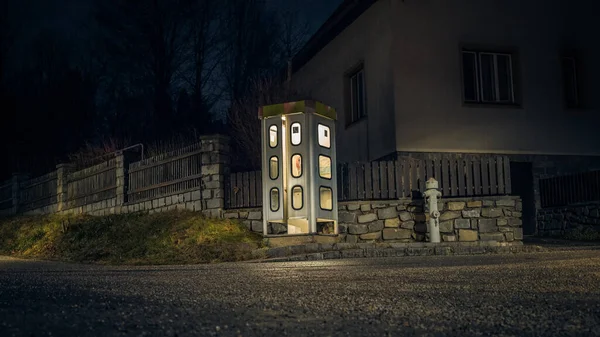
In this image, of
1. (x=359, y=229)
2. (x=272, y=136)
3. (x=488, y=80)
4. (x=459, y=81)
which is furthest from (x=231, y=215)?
(x=488, y=80)

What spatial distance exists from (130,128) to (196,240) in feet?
69.9

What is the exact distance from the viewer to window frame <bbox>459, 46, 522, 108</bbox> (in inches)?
679

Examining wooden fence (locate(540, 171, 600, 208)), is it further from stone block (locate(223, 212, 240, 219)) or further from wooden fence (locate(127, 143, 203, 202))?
wooden fence (locate(127, 143, 203, 202))

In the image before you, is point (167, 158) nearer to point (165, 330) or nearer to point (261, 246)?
point (261, 246)

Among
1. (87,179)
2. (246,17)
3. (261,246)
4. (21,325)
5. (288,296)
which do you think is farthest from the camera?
(246,17)

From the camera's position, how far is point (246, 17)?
31.8m

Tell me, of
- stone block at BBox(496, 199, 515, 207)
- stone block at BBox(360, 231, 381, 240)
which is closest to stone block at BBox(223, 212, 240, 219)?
stone block at BBox(360, 231, 381, 240)

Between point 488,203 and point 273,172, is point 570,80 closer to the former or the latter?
Result: point 488,203

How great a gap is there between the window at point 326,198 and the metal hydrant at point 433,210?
2.00 metres

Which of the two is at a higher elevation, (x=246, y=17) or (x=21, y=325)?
(x=246, y=17)

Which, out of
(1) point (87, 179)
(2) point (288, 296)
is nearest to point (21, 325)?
(2) point (288, 296)

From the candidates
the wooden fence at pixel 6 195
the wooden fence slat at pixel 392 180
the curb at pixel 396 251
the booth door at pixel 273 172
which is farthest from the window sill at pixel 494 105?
the wooden fence at pixel 6 195

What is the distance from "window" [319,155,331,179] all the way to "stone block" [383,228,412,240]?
1.71 meters

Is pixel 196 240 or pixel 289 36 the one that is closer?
pixel 196 240
